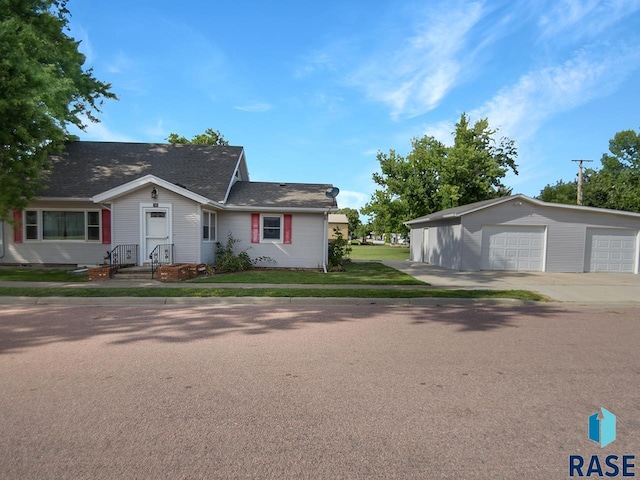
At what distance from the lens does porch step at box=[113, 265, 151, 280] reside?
1307 centimetres

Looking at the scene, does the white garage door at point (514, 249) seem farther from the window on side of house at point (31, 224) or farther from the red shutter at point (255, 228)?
the window on side of house at point (31, 224)

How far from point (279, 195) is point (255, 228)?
2250mm

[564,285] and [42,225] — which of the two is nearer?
[564,285]

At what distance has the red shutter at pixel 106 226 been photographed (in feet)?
52.9

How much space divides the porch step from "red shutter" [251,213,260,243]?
4.72 m

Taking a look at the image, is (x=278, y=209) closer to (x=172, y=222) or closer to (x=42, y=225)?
(x=172, y=222)

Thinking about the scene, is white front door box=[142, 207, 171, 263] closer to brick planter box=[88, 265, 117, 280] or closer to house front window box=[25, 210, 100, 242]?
brick planter box=[88, 265, 117, 280]

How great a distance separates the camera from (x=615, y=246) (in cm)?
1781

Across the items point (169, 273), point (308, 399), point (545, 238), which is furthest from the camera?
point (545, 238)

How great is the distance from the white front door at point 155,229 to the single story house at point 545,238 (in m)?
12.8

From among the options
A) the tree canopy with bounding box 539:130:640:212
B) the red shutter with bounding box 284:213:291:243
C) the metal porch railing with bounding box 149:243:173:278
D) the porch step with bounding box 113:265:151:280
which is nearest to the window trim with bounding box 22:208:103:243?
the metal porch railing with bounding box 149:243:173:278

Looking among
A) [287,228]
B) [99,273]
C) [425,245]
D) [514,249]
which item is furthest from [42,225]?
[514,249]

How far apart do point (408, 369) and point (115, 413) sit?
3.35m

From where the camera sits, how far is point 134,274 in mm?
13242
